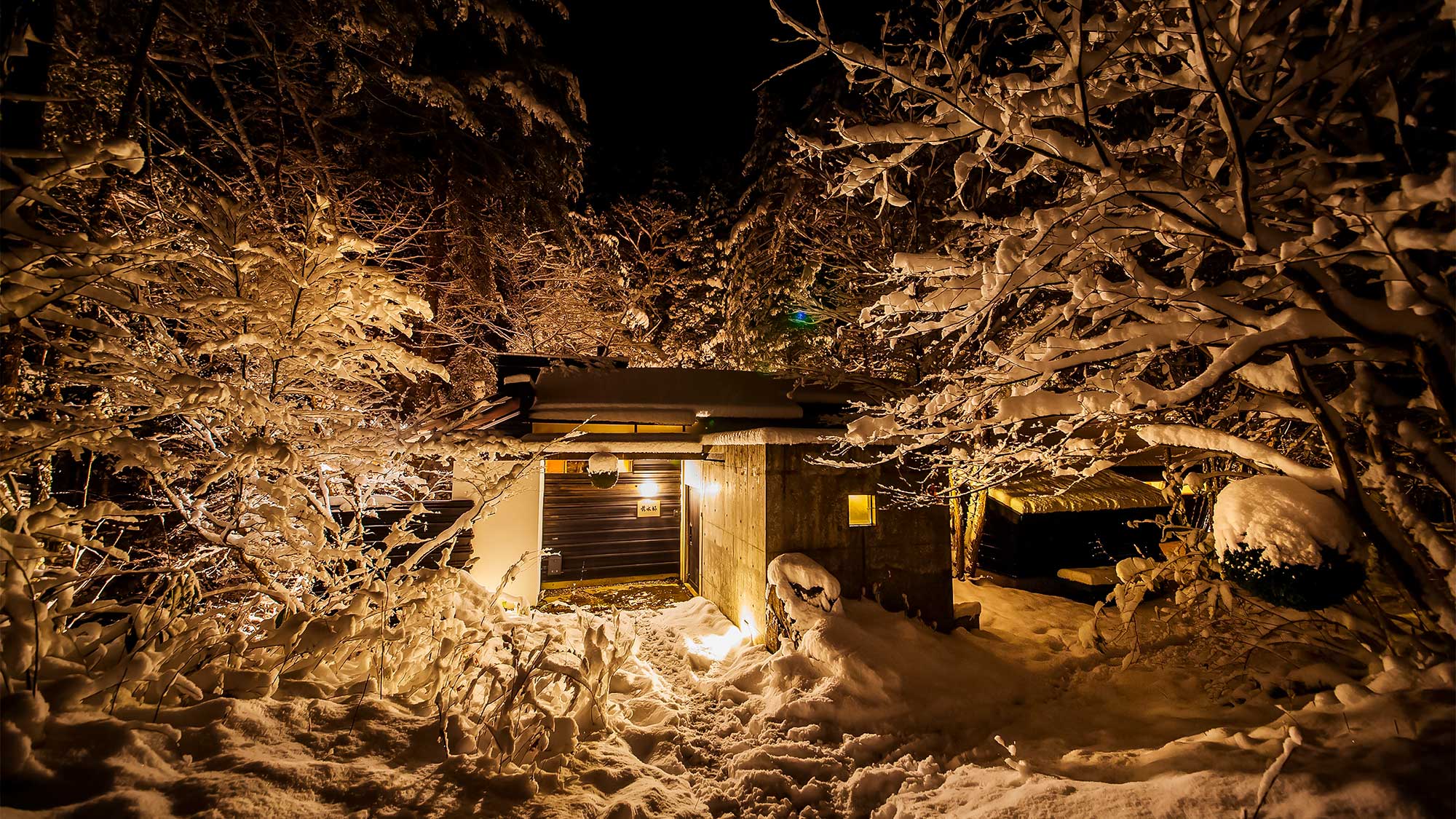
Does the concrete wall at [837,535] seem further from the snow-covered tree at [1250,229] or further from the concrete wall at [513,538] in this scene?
the concrete wall at [513,538]

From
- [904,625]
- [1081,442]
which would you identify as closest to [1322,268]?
[1081,442]

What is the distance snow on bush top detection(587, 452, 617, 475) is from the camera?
29.7 ft

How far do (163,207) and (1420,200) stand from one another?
1097 centimetres

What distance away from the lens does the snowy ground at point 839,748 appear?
2641mm

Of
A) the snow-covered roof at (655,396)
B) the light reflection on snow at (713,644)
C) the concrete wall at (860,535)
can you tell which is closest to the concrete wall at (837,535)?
the concrete wall at (860,535)

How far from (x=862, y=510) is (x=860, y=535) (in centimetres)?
42

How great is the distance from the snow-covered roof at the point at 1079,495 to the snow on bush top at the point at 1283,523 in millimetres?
7893

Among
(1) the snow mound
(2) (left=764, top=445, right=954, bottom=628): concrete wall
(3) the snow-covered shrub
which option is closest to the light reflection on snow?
(3) the snow-covered shrub

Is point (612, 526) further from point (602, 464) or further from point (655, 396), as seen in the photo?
point (655, 396)

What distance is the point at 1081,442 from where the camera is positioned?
4.27m

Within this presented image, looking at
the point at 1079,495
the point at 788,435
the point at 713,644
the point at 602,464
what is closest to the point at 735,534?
the point at 713,644

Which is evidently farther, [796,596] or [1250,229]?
[796,596]

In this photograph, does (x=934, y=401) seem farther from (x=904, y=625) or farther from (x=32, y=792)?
(x=32, y=792)

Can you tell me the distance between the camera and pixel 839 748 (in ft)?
18.4
